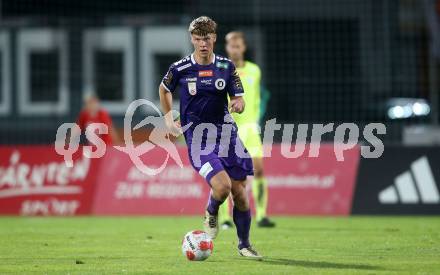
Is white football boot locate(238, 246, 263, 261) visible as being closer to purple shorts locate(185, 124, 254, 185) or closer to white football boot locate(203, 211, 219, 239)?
white football boot locate(203, 211, 219, 239)

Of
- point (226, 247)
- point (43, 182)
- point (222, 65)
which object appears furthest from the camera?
point (43, 182)

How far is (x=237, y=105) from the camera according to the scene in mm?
10336

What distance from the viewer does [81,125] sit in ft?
65.6

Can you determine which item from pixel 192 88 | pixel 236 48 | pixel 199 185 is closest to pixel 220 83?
pixel 192 88

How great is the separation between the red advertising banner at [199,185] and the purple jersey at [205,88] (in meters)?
7.06

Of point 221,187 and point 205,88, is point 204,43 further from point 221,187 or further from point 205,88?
point 221,187

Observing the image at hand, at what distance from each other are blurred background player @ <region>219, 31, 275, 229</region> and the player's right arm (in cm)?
395

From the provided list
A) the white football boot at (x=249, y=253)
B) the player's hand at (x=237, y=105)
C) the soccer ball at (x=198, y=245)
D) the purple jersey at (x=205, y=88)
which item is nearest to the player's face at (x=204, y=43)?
the purple jersey at (x=205, y=88)

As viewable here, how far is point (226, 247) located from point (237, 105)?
1910 mm

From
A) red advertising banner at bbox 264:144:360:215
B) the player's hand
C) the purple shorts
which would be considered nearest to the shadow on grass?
the purple shorts

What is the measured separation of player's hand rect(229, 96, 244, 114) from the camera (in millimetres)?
10320

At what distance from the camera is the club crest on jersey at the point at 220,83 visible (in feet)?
34.3

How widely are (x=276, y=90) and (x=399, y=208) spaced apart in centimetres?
563

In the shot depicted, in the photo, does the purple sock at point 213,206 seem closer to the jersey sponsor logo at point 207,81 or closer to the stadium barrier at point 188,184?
the jersey sponsor logo at point 207,81
